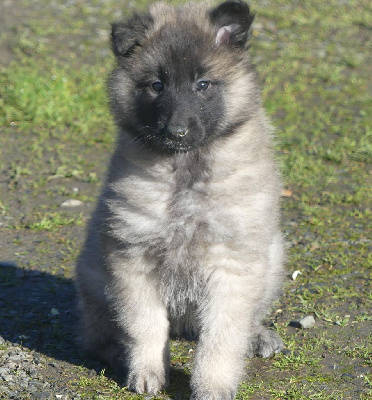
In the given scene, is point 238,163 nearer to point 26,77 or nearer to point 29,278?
point 29,278

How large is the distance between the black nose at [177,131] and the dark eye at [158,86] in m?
0.23

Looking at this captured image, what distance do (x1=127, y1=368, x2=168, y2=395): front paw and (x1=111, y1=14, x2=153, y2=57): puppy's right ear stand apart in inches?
61.7

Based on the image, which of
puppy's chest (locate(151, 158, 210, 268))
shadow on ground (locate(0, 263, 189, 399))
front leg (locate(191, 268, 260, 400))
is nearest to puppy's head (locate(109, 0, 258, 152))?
puppy's chest (locate(151, 158, 210, 268))

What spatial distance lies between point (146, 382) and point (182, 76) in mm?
1466

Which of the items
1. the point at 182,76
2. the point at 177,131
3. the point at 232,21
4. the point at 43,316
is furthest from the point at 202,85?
the point at 43,316

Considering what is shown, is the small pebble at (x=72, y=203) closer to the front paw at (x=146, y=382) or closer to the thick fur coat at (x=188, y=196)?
the thick fur coat at (x=188, y=196)

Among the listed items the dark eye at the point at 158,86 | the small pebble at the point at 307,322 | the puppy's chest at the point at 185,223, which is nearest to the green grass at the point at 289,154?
the small pebble at the point at 307,322

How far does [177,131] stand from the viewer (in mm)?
3514

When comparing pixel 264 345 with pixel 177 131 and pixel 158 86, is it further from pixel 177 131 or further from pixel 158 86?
pixel 158 86

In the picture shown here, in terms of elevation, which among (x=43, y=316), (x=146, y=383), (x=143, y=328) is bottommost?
(x=43, y=316)

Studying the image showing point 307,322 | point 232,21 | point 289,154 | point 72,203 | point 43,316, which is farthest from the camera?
point 289,154

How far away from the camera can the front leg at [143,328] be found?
3.69 m

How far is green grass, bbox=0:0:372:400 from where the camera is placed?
4.14m

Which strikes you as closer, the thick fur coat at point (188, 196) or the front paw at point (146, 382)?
the thick fur coat at point (188, 196)
